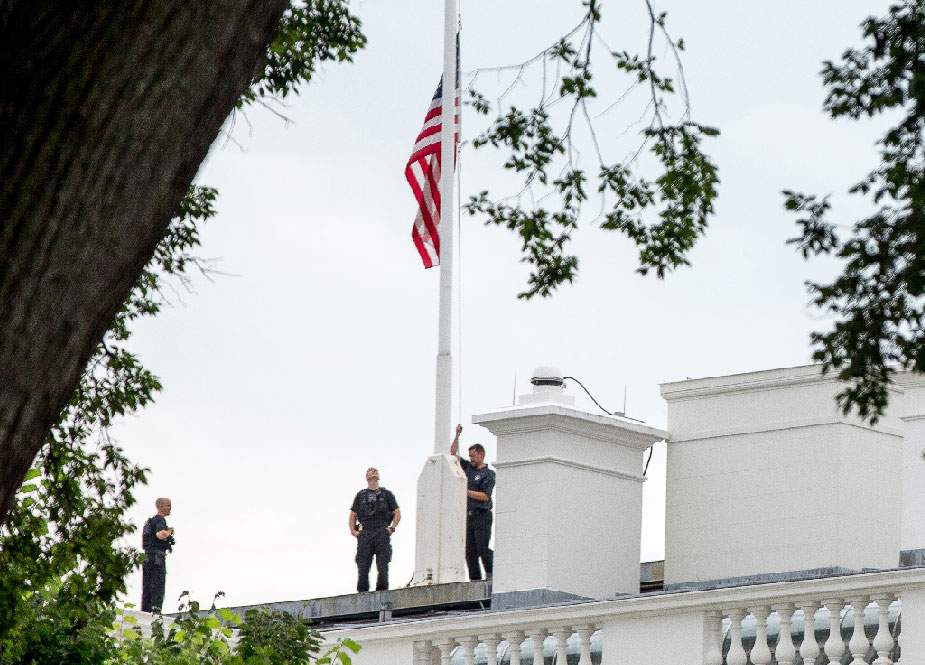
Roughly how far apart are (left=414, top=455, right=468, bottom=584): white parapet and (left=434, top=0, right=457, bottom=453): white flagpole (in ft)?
7.41

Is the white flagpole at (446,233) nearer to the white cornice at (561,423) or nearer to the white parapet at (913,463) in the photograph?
the white cornice at (561,423)

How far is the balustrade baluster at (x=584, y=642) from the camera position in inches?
528

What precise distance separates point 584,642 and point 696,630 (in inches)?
35.2

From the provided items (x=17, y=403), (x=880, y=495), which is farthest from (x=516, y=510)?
(x=17, y=403)

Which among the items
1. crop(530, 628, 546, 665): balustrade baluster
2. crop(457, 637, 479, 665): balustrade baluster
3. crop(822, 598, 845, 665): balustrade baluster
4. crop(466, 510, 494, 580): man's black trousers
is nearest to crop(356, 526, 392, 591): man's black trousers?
crop(466, 510, 494, 580): man's black trousers

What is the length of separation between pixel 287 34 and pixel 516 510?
5.25 metres

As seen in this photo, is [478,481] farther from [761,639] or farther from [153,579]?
[761,639]

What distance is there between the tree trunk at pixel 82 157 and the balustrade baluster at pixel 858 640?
8636mm

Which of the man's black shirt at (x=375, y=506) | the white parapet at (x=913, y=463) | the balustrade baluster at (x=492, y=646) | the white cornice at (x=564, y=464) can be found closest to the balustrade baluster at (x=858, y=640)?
the white parapet at (x=913, y=463)

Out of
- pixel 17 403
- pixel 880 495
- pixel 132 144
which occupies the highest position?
pixel 880 495

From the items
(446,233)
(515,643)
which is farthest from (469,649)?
(446,233)

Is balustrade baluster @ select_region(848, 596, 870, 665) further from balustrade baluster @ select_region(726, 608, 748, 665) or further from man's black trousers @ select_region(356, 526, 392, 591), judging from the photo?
man's black trousers @ select_region(356, 526, 392, 591)

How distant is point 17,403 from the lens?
3846mm

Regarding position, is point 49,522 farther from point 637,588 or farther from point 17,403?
point 17,403
